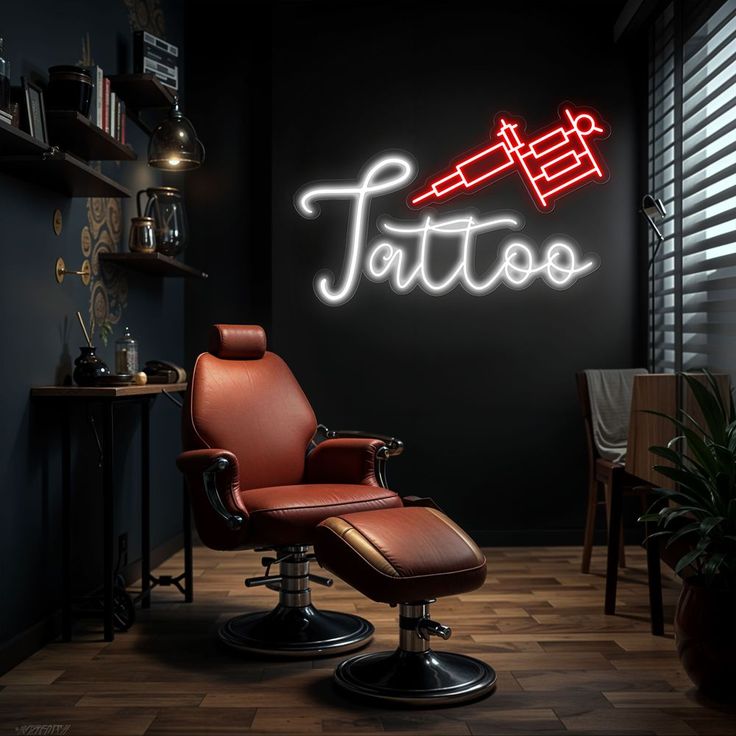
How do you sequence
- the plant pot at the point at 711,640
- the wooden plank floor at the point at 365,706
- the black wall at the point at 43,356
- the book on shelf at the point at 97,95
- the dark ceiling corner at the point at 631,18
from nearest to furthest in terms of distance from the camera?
the wooden plank floor at the point at 365,706 → the plant pot at the point at 711,640 → the black wall at the point at 43,356 → the book on shelf at the point at 97,95 → the dark ceiling corner at the point at 631,18

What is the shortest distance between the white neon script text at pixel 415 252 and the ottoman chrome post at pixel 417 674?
254cm

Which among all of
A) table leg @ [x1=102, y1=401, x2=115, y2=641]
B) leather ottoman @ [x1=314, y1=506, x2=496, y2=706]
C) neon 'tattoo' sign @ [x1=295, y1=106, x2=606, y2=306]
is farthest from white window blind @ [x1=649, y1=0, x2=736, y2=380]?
table leg @ [x1=102, y1=401, x2=115, y2=641]

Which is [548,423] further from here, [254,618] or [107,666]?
[107,666]

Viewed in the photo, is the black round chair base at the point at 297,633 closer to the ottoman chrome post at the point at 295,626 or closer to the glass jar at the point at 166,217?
the ottoman chrome post at the point at 295,626

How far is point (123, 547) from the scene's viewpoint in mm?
3861

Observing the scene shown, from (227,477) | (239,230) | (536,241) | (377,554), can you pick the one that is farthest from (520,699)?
(239,230)

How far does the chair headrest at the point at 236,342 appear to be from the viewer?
3553 mm

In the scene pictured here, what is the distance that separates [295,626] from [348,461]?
0.66 metres

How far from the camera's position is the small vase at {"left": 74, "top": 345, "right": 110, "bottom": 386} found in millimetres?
3312

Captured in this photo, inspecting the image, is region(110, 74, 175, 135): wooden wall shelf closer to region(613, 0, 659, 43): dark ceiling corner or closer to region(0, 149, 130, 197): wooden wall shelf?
region(0, 149, 130, 197): wooden wall shelf

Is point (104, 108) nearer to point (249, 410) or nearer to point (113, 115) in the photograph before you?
point (113, 115)

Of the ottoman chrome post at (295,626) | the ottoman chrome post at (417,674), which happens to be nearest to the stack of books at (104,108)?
the ottoman chrome post at (295,626)

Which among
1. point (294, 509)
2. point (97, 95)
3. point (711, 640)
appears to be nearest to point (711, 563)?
point (711, 640)

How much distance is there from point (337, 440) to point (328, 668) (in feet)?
3.17
